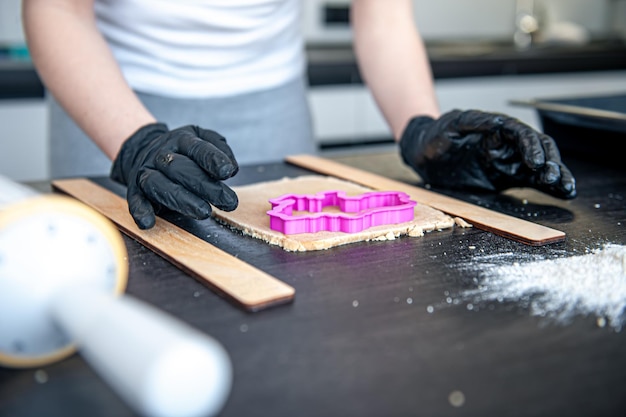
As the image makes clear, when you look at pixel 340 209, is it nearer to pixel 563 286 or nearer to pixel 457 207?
pixel 457 207

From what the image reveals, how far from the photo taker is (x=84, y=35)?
1.02 meters

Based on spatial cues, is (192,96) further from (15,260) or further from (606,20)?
(606,20)

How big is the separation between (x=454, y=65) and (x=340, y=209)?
1938mm

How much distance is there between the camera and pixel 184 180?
0.75 m

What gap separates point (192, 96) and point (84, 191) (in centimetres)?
40

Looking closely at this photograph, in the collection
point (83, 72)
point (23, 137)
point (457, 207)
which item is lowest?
point (23, 137)

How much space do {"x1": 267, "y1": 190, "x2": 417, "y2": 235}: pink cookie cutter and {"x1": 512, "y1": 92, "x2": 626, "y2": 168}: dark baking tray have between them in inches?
17.5

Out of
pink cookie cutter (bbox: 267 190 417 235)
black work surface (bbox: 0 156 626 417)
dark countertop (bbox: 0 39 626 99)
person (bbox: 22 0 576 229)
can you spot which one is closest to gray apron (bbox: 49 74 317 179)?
person (bbox: 22 0 576 229)

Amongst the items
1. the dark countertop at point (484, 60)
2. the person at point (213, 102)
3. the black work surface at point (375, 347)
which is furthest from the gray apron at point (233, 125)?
the dark countertop at point (484, 60)

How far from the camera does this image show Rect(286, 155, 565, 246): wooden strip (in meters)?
0.76

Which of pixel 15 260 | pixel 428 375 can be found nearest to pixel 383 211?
pixel 428 375

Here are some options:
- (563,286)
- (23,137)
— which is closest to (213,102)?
(563,286)

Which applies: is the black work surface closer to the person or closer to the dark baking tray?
the person

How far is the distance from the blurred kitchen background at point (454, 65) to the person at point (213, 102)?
0.78 m
